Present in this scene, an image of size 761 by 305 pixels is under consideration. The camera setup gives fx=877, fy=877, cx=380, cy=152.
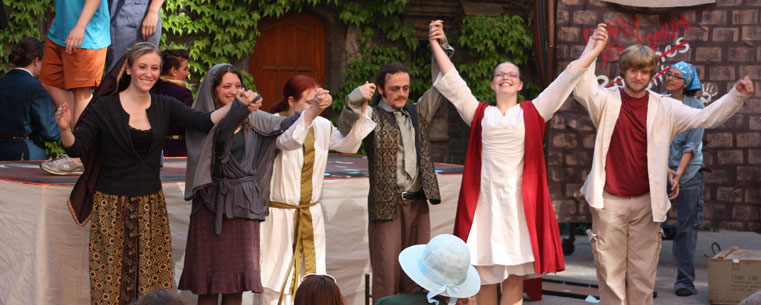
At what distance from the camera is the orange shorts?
5.16 metres

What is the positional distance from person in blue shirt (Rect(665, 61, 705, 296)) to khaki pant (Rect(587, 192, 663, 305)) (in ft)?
6.32

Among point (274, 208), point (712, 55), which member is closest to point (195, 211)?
point (274, 208)

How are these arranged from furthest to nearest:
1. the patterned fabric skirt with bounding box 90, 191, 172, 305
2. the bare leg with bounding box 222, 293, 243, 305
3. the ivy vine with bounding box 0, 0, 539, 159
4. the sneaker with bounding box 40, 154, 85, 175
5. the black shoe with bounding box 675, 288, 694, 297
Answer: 1. the ivy vine with bounding box 0, 0, 539, 159
2. the black shoe with bounding box 675, 288, 694, 297
3. the sneaker with bounding box 40, 154, 85, 175
4. the bare leg with bounding box 222, 293, 243, 305
5. the patterned fabric skirt with bounding box 90, 191, 172, 305

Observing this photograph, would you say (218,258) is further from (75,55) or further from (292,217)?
(75,55)

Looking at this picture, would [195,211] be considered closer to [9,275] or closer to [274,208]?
[274,208]

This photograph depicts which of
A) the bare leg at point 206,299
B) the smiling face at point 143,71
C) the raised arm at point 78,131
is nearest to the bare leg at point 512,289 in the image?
the bare leg at point 206,299

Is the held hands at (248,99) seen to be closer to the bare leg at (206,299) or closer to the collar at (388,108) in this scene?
the collar at (388,108)

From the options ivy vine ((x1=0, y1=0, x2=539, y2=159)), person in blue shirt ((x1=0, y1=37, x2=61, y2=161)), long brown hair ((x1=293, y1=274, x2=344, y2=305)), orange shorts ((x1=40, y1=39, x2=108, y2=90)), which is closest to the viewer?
long brown hair ((x1=293, y1=274, x2=344, y2=305))

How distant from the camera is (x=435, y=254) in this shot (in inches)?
121

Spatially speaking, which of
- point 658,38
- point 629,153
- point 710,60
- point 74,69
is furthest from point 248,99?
point 710,60

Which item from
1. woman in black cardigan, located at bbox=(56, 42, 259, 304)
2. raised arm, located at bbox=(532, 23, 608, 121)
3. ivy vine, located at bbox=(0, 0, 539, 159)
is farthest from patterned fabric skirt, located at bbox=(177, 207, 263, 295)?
ivy vine, located at bbox=(0, 0, 539, 159)

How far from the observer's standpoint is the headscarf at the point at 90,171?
4.02 meters

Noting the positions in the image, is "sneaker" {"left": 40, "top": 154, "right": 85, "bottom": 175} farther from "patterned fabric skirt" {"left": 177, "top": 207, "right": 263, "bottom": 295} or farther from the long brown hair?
the long brown hair

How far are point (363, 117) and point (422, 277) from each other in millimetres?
1485
